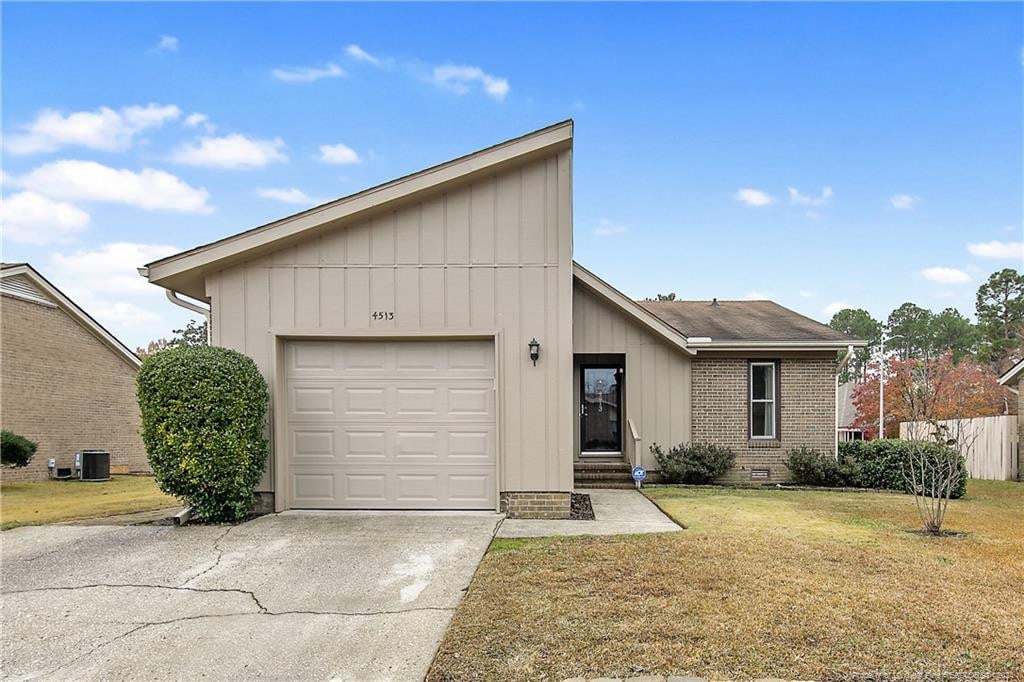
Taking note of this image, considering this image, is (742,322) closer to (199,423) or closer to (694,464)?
(694,464)

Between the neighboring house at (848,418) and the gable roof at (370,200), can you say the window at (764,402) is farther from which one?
the neighboring house at (848,418)

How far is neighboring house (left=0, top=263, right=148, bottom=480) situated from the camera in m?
16.5

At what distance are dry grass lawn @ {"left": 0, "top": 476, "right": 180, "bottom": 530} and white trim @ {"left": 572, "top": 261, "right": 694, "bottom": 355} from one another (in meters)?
8.23

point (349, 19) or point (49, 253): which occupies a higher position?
point (349, 19)

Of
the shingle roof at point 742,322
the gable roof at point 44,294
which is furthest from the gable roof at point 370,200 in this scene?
the gable roof at point 44,294

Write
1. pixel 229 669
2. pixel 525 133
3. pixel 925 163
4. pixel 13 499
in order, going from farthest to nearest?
pixel 925 163
pixel 13 499
pixel 525 133
pixel 229 669

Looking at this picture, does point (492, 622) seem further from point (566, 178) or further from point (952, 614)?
point (566, 178)

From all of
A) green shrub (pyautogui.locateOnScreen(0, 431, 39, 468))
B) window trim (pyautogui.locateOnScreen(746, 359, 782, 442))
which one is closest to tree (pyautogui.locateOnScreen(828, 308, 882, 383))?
window trim (pyautogui.locateOnScreen(746, 359, 782, 442))

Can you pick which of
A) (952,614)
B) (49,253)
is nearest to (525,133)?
(952,614)

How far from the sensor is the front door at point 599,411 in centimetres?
1467

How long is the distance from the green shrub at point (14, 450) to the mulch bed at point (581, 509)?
515 inches

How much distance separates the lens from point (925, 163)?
22250mm

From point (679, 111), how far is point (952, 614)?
52.1 feet

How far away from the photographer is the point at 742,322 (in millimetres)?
15109
